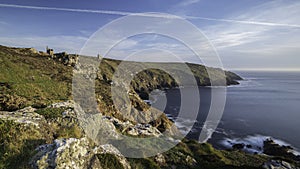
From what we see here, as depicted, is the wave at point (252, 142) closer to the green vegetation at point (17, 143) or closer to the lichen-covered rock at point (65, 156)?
the lichen-covered rock at point (65, 156)

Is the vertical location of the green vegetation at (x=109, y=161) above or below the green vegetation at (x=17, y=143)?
below

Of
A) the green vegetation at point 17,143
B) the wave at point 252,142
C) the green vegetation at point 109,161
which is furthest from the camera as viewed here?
the wave at point 252,142

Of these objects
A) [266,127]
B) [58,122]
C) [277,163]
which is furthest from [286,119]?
[58,122]

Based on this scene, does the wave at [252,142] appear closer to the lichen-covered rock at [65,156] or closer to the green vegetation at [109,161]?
the green vegetation at [109,161]

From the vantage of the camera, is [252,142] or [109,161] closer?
[109,161]

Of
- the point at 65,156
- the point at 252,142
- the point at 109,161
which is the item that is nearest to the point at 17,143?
the point at 65,156

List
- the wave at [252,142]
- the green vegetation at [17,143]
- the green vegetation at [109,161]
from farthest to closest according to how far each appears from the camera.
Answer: the wave at [252,142], the green vegetation at [109,161], the green vegetation at [17,143]

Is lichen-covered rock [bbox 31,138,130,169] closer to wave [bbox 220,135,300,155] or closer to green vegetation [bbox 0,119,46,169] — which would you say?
green vegetation [bbox 0,119,46,169]

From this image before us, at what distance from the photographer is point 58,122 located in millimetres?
13367

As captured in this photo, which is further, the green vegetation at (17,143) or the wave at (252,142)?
the wave at (252,142)

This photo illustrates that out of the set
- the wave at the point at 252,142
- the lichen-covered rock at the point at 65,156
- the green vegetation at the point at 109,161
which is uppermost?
the lichen-covered rock at the point at 65,156

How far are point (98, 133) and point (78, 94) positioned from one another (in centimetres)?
2206

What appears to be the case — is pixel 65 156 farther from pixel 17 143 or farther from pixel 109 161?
pixel 109 161

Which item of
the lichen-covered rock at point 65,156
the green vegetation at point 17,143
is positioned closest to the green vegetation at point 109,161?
the lichen-covered rock at point 65,156
